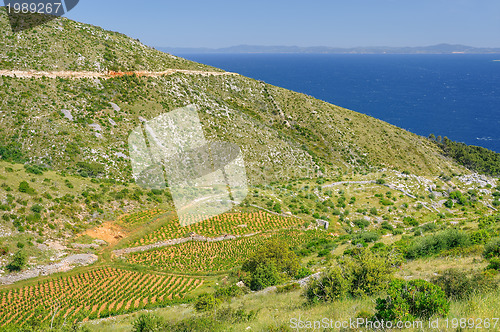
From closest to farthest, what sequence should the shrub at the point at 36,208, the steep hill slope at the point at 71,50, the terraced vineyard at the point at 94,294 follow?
1. the terraced vineyard at the point at 94,294
2. the shrub at the point at 36,208
3. the steep hill slope at the point at 71,50

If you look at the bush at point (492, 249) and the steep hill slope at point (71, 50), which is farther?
the steep hill slope at point (71, 50)

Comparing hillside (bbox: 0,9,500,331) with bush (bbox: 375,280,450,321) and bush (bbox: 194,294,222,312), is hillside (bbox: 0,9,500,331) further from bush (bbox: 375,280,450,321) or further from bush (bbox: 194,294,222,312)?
bush (bbox: 375,280,450,321)

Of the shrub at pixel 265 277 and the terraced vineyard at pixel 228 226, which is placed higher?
the shrub at pixel 265 277

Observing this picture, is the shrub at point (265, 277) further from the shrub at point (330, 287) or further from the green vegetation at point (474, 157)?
the green vegetation at point (474, 157)

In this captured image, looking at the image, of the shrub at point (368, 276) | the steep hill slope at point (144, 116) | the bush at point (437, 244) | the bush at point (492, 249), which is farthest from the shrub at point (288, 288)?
the steep hill slope at point (144, 116)

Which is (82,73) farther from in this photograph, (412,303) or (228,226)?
(412,303)

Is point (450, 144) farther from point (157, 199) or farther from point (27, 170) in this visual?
point (27, 170)

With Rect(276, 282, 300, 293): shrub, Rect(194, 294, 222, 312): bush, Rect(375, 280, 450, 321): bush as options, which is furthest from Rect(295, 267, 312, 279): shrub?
Rect(375, 280, 450, 321): bush
